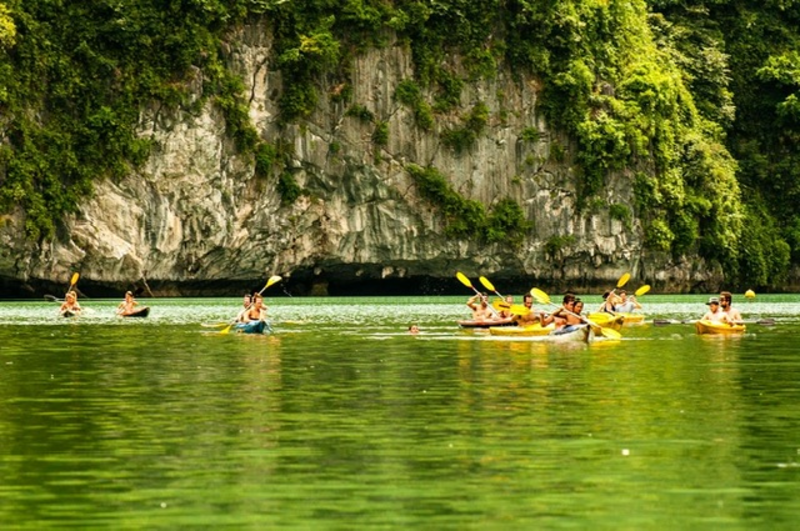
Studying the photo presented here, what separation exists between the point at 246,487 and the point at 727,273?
7314 cm

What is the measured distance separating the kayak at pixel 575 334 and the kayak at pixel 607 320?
4.70m

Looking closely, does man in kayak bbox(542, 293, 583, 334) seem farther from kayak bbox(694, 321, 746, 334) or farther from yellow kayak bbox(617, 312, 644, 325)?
yellow kayak bbox(617, 312, 644, 325)

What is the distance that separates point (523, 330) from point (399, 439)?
21672 mm

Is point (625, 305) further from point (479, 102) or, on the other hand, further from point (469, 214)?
point (479, 102)

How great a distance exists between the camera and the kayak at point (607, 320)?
39062 millimetres

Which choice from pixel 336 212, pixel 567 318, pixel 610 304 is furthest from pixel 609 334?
pixel 336 212

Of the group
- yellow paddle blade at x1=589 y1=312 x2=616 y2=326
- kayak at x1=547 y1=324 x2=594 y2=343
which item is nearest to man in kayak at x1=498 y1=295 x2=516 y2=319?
yellow paddle blade at x1=589 y1=312 x2=616 y2=326

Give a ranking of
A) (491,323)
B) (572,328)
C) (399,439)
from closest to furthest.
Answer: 1. (399,439)
2. (572,328)
3. (491,323)

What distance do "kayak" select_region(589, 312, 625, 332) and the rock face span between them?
32110 millimetres

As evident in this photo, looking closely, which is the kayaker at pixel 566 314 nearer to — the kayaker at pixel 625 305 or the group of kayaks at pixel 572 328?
the group of kayaks at pixel 572 328

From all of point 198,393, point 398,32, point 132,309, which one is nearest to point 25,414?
point 198,393

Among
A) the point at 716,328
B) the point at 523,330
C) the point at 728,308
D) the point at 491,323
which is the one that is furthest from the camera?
the point at 491,323

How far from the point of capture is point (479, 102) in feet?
252

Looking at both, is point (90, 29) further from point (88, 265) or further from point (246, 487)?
point (246, 487)
